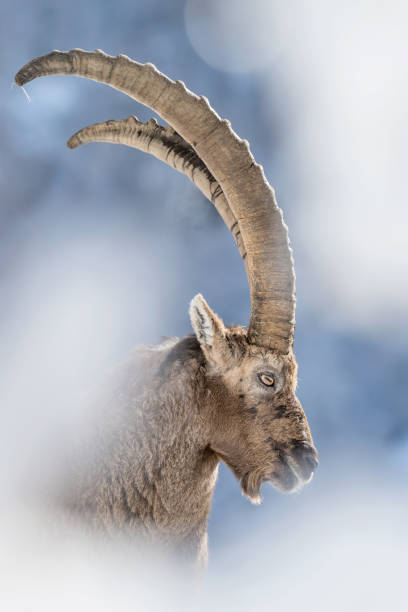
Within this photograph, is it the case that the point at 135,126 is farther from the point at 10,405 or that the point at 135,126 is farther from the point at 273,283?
the point at 10,405

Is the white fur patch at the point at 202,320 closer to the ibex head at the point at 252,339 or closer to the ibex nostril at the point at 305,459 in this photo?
the ibex head at the point at 252,339

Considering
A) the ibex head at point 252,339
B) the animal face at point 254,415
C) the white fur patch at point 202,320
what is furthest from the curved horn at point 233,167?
the white fur patch at point 202,320

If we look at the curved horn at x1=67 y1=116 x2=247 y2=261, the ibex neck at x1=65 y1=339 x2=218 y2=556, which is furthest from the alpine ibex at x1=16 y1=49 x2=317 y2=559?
the curved horn at x1=67 y1=116 x2=247 y2=261

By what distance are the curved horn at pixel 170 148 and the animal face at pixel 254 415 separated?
39.7 inches

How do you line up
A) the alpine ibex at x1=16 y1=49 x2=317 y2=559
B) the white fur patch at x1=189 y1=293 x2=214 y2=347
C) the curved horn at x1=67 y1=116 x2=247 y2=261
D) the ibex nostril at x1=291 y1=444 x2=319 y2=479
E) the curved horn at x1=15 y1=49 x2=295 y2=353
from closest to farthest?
the curved horn at x1=15 y1=49 x2=295 y2=353 → the alpine ibex at x1=16 y1=49 x2=317 y2=559 → the ibex nostril at x1=291 y1=444 x2=319 y2=479 → the white fur patch at x1=189 y1=293 x2=214 y2=347 → the curved horn at x1=67 y1=116 x2=247 y2=261

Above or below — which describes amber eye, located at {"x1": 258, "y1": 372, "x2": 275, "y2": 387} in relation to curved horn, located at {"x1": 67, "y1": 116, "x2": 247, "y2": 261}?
below

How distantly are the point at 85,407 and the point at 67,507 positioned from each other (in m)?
1.03

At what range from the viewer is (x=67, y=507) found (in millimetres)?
4379

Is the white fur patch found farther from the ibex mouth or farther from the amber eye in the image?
the ibex mouth

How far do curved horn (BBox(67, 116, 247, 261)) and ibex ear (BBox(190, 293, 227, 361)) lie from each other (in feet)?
2.44

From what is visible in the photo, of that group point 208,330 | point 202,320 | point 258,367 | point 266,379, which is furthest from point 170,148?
point 266,379

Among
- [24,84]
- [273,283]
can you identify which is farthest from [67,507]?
[24,84]

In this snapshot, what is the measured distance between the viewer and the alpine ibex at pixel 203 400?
4469 millimetres

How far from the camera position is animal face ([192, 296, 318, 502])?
477 centimetres
